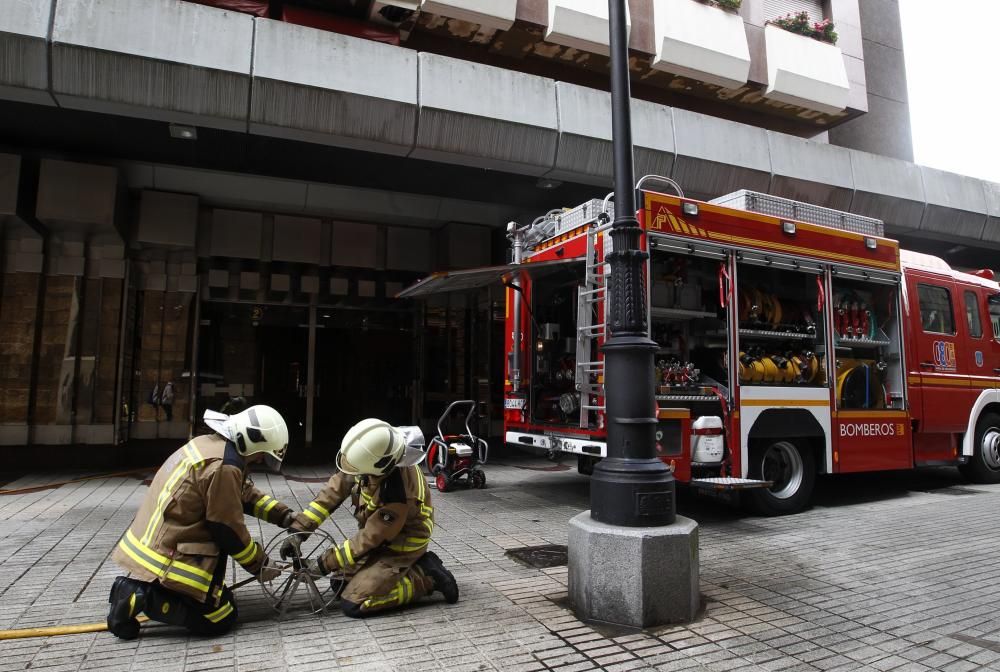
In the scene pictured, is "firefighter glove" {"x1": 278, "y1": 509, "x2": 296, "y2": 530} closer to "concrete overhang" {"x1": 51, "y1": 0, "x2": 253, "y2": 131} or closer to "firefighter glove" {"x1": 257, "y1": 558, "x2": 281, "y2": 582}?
"firefighter glove" {"x1": 257, "y1": 558, "x2": 281, "y2": 582}

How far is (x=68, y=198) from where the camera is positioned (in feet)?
32.2

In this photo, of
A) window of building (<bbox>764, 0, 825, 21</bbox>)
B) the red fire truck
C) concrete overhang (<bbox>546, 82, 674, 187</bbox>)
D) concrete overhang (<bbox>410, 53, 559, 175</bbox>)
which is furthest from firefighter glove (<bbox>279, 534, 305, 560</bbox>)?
window of building (<bbox>764, 0, 825, 21</bbox>)

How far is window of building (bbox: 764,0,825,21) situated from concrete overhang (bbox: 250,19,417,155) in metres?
10.5

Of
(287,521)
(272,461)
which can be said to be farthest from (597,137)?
(287,521)

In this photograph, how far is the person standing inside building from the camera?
11695 millimetres

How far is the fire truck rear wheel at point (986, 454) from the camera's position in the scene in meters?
8.96

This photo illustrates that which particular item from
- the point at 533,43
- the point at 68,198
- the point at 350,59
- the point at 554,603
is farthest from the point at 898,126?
the point at 68,198

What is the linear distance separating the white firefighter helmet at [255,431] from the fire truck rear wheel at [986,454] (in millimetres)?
9677

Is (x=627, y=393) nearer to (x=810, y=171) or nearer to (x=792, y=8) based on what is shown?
(x=810, y=171)

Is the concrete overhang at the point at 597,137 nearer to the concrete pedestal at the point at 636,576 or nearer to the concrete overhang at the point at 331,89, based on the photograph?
the concrete overhang at the point at 331,89

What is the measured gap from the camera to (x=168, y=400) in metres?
11.7

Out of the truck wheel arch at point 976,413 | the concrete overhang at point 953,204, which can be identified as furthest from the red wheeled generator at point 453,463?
the concrete overhang at point 953,204

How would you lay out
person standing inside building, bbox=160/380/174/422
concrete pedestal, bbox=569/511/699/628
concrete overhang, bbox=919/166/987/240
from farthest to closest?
concrete overhang, bbox=919/166/987/240
person standing inside building, bbox=160/380/174/422
concrete pedestal, bbox=569/511/699/628

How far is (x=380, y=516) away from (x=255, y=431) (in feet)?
2.96
